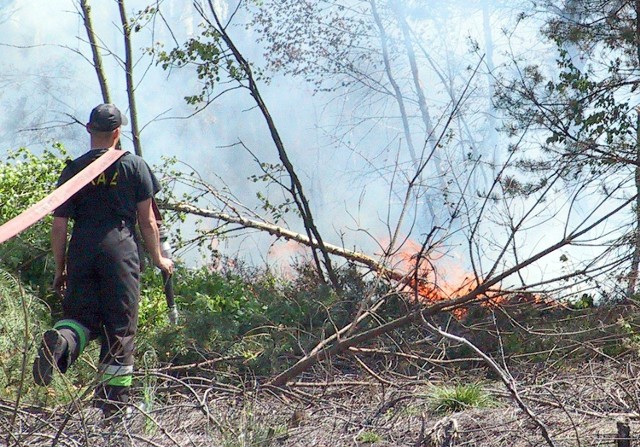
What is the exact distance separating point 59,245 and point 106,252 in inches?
13.2

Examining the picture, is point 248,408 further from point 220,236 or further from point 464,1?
point 464,1

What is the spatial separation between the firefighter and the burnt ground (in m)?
0.34

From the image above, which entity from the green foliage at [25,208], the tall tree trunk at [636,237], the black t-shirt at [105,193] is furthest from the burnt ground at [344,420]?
the green foliage at [25,208]

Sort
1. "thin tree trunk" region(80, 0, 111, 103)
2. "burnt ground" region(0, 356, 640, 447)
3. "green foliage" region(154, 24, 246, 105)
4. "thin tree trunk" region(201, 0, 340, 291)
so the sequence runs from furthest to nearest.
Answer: "thin tree trunk" region(80, 0, 111, 103) → "green foliage" region(154, 24, 246, 105) → "thin tree trunk" region(201, 0, 340, 291) → "burnt ground" region(0, 356, 640, 447)

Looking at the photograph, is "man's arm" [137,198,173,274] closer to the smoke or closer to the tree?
the tree

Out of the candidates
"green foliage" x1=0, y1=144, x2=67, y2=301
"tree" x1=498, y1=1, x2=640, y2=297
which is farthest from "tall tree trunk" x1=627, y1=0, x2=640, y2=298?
"green foliage" x1=0, y1=144, x2=67, y2=301

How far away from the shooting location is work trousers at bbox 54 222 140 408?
14.5ft

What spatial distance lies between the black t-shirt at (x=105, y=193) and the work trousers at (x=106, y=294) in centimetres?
6

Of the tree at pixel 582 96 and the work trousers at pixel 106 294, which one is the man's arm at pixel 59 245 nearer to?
the work trousers at pixel 106 294

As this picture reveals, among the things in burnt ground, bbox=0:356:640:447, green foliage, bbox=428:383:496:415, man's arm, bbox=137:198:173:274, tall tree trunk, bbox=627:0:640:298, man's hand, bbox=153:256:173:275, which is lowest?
burnt ground, bbox=0:356:640:447

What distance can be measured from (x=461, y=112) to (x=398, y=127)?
198 centimetres

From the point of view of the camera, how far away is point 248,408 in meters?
4.11

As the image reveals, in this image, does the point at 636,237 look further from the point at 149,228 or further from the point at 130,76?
the point at 130,76

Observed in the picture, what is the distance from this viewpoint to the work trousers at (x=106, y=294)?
4.42 m
